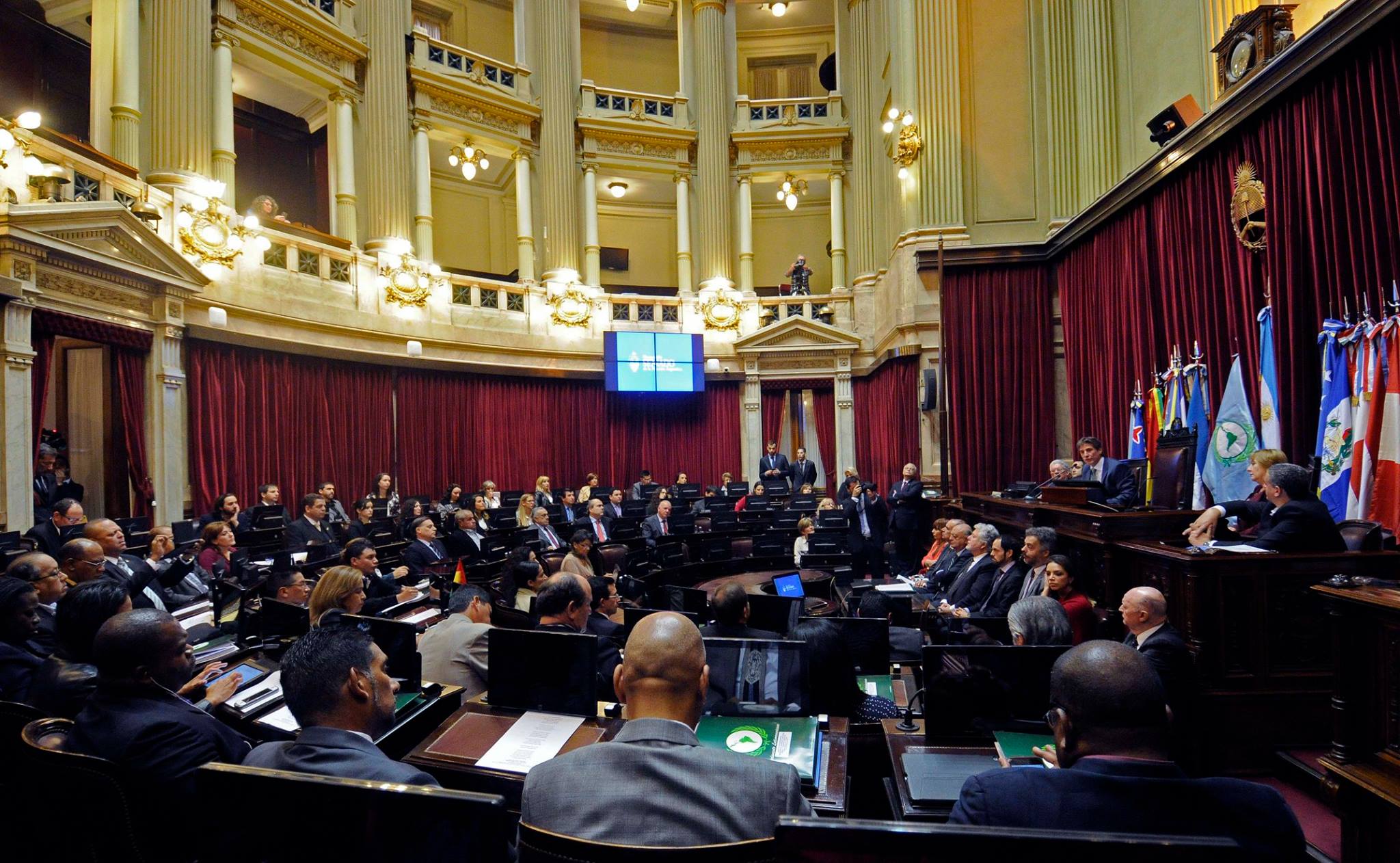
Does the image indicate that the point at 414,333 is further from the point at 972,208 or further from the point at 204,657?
the point at 204,657

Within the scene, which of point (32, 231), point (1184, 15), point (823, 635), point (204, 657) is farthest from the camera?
point (1184, 15)

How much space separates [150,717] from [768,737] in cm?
183

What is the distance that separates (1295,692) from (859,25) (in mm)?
16633

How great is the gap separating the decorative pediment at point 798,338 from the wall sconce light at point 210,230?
924 centimetres

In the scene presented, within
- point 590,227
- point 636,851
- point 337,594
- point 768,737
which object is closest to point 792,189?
point 590,227

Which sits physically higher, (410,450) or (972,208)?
(972,208)

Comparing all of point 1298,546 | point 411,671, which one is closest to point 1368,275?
point 1298,546

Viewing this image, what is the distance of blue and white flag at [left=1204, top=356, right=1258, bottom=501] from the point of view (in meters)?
6.14

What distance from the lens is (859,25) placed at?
17.0 metres

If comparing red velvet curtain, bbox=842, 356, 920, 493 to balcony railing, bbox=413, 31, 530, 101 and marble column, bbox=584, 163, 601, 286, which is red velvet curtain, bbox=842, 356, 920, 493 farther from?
balcony railing, bbox=413, 31, 530, 101

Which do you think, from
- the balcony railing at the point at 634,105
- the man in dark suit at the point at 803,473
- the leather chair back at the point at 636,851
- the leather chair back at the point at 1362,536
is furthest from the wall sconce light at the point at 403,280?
the leather chair back at the point at 636,851

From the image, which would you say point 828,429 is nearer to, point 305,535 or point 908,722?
point 305,535

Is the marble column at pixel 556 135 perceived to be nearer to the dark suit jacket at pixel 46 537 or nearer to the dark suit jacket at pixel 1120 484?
the dark suit jacket at pixel 46 537

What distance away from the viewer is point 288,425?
1224cm
